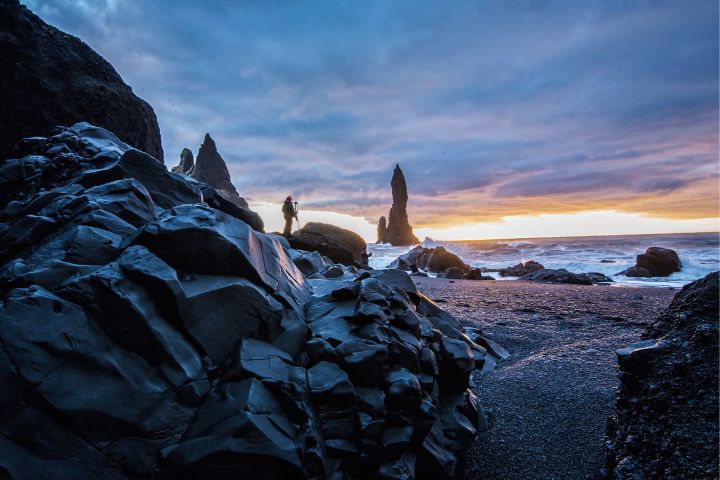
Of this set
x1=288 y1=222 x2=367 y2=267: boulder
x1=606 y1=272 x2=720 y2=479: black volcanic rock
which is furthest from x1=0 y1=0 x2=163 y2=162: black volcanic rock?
x1=606 y1=272 x2=720 y2=479: black volcanic rock

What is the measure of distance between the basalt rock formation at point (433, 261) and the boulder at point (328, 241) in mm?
10014

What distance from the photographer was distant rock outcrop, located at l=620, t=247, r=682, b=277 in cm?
2284

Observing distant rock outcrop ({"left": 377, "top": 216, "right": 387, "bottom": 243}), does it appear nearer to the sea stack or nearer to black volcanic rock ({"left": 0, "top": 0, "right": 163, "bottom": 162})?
the sea stack

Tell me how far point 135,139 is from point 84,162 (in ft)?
17.6

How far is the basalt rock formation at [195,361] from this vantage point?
267 cm

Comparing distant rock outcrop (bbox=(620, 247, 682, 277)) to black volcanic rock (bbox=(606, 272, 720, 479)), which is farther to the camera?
distant rock outcrop (bbox=(620, 247, 682, 277))

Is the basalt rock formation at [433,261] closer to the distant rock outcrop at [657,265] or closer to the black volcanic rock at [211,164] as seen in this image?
the distant rock outcrop at [657,265]

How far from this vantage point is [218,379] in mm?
3295

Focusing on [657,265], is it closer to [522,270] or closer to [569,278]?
[522,270]

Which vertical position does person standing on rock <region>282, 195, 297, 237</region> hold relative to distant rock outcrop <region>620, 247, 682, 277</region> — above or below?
above

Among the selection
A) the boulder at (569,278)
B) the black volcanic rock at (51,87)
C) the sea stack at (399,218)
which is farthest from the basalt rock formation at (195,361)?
the sea stack at (399,218)

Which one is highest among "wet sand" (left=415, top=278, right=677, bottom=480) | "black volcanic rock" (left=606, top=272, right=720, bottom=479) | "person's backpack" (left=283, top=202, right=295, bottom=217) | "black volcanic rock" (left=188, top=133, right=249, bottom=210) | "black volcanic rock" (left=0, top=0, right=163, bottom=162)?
"black volcanic rock" (left=188, top=133, right=249, bottom=210)

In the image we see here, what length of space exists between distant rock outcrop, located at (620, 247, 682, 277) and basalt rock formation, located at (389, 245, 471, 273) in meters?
10.6

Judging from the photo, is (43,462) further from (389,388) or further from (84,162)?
(84,162)
